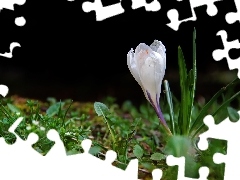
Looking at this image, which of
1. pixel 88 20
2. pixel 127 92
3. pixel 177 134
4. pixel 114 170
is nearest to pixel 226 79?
pixel 127 92

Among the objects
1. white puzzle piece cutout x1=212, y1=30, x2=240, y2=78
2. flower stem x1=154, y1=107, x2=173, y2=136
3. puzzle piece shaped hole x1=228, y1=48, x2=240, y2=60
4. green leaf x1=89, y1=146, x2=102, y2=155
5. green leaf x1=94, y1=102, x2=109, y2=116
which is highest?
puzzle piece shaped hole x1=228, y1=48, x2=240, y2=60

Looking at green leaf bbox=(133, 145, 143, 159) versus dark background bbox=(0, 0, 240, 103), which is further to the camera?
dark background bbox=(0, 0, 240, 103)

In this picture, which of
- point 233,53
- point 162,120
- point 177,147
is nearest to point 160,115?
point 162,120

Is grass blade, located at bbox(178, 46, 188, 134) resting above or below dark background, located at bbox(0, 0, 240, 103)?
below

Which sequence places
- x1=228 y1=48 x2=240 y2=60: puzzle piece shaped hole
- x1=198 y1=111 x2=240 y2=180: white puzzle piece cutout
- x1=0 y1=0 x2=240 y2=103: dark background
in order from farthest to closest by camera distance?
x1=0 y1=0 x2=240 y2=103: dark background, x1=228 y1=48 x2=240 y2=60: puzzle piece shaped hole, x1=198 y1=111 x2=240 y2=180: white puzzle piece cutout

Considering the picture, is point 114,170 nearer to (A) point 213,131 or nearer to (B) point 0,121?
(A) point 213,131

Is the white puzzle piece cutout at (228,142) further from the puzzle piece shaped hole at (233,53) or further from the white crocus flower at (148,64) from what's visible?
the puzzle piece shaped hole at (233,53)

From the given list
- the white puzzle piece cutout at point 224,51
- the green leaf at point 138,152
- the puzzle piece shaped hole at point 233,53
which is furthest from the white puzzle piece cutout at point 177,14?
the puzzle piece shaped hole at point 233,53

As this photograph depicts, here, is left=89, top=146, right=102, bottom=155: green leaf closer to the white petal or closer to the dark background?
the white petal

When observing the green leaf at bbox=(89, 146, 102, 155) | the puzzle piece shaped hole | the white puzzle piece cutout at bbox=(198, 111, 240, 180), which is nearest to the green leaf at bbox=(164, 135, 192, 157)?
the white puzzle piece cutout at bbox=(198, 111, 240, 180)

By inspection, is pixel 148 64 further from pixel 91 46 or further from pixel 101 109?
pixel 91 46
